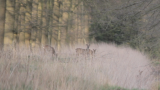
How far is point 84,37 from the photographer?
2055cm

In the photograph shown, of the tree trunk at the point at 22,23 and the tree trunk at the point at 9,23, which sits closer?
the tree trunk at the point at 9,23

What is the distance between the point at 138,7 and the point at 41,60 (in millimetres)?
4083

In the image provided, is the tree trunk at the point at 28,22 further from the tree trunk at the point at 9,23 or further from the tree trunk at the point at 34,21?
the tree trunk at the point at 9,23

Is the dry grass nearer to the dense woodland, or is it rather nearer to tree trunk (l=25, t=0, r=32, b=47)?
the dense woodland

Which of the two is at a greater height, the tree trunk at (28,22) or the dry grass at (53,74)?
the tree trunk at (28,22)

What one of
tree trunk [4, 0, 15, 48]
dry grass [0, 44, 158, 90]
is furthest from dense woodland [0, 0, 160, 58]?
dry grass [0, 44, 158, 90]

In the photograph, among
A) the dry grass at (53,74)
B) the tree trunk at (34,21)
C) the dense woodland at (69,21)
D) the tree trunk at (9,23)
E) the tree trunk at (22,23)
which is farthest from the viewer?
the tree trunk at (34,21)

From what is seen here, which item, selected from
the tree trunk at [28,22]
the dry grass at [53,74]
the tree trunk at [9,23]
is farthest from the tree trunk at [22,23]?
the dry grass at [53,74]

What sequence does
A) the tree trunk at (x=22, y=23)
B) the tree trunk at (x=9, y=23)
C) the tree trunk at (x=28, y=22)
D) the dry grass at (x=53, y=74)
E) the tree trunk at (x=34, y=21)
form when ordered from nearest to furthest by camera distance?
1. the dry grass at (x=53, y=74)
2. the tree trunk at (x=9, y=23)
3. the tree trunk at (x=22, y=23)
4. the tree trunk at (x=28, y=22)
5. the tree trunk at (x=34, y=21)

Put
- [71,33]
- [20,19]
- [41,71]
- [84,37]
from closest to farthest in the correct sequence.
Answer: [41,71]
[20,19]
[71,33]
[84,37]

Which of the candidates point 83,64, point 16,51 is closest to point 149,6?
→ point 83,64

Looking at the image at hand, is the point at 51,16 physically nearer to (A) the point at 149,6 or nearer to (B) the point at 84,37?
(B) the point at 84,37

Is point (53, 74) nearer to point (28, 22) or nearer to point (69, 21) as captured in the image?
point (28, 22)

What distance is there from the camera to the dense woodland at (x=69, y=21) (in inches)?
341
